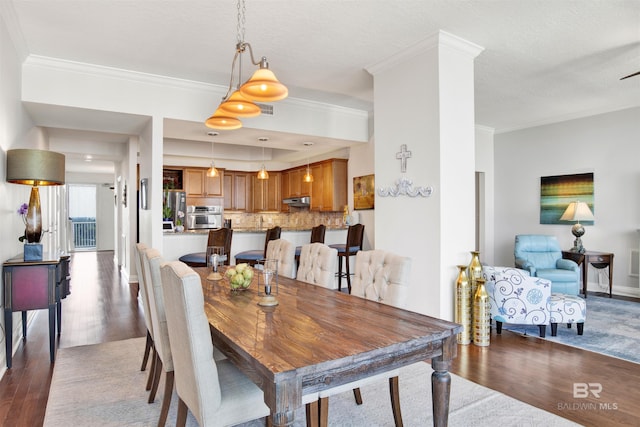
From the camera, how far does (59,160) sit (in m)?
3.49

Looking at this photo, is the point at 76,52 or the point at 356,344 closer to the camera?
the point at 356,344

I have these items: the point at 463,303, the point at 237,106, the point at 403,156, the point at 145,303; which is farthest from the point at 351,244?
the point at 145,303

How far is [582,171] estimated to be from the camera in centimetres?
620

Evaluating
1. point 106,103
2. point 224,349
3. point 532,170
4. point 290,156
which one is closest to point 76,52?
point 106,103

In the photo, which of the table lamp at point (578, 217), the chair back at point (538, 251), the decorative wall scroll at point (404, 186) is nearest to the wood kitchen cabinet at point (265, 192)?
the chair back at point (538, 251)

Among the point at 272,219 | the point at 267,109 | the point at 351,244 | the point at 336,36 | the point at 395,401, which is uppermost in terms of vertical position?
the point at 336,36

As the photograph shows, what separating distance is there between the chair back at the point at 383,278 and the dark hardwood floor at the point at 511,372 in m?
1.15

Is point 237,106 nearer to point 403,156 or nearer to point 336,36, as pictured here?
point 336,36

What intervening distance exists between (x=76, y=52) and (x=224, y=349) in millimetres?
3650

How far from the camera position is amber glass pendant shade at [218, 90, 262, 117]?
276 cm

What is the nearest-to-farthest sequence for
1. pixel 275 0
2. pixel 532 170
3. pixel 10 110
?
1. pixel 275 0
2. pixel 10 110
3. pixel 532 170

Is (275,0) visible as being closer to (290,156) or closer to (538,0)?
(538,0)

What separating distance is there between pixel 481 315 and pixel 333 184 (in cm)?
397

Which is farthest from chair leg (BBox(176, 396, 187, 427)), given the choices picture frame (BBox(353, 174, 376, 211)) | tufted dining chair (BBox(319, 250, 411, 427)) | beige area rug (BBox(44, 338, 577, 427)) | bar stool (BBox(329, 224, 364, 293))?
picture frame (BBox(353, 174, 376, 211))
